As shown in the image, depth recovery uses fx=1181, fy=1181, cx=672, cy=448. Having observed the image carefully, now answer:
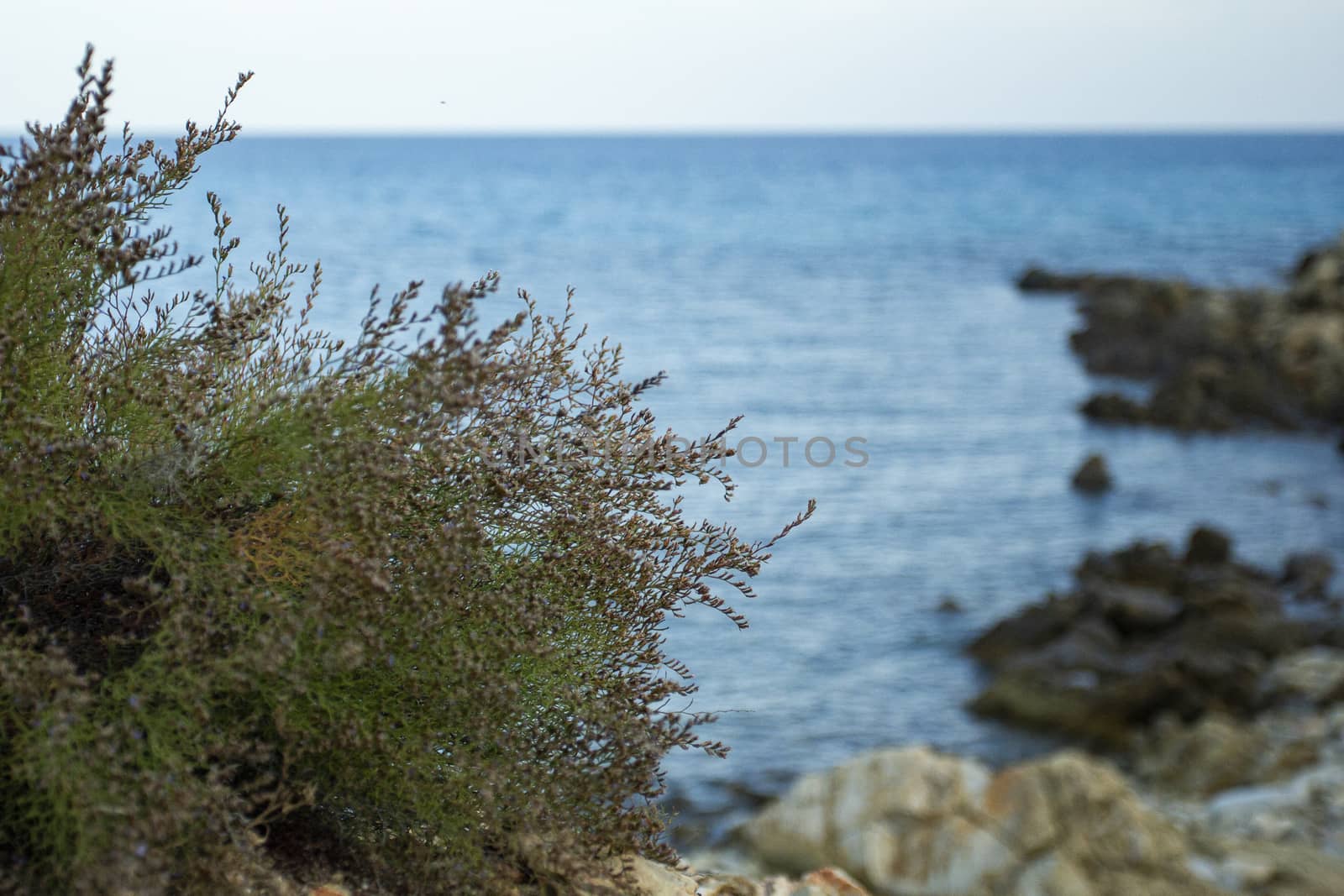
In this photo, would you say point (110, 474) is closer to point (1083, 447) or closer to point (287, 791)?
point (287, 791)

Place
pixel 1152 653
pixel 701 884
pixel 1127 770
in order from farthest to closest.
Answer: pixel 1152 653 < pixel 1127 770 < pixel 701 884

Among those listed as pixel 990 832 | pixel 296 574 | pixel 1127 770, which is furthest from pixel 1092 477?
pixel 296 574

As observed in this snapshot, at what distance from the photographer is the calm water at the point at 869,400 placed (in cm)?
1470

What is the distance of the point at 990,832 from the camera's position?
7.65 m

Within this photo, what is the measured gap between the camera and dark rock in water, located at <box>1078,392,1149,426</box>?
2786cm

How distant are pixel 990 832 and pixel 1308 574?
11.8m

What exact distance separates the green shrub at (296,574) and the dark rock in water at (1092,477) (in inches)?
821

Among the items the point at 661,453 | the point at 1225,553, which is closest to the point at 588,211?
the point at 1225,553

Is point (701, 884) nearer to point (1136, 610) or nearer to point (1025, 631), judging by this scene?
point (1025, 631)

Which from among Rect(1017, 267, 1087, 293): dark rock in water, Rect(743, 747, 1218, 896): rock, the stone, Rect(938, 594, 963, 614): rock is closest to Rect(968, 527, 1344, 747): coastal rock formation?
Rect(938, 594, 963, 614): rock

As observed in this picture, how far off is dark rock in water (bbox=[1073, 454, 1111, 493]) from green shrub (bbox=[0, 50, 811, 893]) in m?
20.9

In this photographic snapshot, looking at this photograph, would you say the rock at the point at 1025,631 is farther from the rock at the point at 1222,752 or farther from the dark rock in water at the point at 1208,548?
the dark rock in water at the point at 1208,548

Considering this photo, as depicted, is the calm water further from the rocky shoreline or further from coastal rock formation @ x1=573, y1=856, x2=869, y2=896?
the rocky shoreline

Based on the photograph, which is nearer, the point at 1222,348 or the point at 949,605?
the point at 949,605
